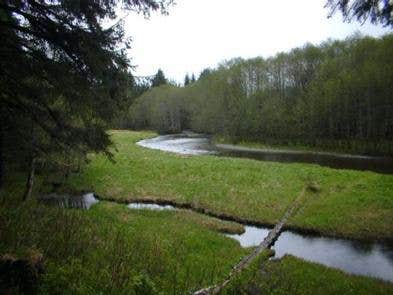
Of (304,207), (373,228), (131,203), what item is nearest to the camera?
(373,228)

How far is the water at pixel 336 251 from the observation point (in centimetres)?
1684

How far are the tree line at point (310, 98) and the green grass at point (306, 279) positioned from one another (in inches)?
1685

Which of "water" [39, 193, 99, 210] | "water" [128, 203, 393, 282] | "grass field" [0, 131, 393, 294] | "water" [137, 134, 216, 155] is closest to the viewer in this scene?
"grass field" [0, 131, 393, 294]

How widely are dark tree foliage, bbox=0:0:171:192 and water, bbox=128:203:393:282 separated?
1048 cm

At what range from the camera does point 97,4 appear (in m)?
11.8

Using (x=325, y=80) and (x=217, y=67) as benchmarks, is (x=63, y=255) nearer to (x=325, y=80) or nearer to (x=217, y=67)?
(x=325, y=80)

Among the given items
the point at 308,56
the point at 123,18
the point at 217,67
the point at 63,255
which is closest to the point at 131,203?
the point at 123,18

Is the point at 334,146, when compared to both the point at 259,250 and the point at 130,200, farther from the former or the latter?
the point at 259,250

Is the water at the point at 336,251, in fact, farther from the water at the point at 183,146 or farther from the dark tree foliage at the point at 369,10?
the water at the point at 183,146

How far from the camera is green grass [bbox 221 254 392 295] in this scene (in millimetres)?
12008

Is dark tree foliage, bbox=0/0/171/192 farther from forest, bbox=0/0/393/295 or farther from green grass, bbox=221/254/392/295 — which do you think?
green grass, bbox=221/254/392/295

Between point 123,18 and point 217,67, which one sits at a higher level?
point 217,67

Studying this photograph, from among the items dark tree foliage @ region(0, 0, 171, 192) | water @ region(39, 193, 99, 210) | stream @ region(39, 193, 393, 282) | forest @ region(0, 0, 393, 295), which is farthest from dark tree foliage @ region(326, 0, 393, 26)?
water @ region(39, 193, 99, 210)

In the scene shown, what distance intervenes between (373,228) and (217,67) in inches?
3630
